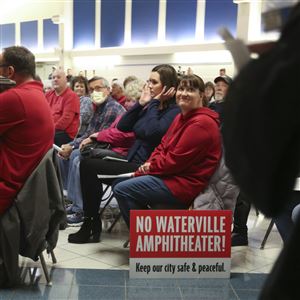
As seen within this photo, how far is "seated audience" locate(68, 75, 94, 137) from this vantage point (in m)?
4.61

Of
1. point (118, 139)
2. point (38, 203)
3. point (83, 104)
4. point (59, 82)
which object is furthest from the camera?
point (83, 104)

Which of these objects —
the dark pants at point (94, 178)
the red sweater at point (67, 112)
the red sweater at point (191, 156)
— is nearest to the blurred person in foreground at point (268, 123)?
the red sweater at point (191, 156)

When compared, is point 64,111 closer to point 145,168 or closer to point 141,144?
point 141,144

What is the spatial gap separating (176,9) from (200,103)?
7864mm

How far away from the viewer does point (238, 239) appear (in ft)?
10.8

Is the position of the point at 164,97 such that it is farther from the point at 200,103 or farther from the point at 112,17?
the point at 112,17

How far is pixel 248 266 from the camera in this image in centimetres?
286

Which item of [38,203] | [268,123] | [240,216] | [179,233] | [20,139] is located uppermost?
[268,123]

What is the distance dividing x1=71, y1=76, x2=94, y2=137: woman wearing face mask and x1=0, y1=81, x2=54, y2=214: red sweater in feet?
6.56

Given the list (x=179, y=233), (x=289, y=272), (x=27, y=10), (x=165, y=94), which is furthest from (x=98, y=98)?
(x=27, y=10)

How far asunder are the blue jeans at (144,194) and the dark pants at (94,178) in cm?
40

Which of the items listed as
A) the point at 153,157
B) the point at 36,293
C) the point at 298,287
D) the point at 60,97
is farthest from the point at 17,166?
the point at 60,97

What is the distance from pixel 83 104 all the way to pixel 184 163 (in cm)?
238

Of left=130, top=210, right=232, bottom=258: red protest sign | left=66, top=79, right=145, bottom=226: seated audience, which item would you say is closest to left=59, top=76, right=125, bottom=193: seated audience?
left=66, top=79, right=145, bottom=226: seated audience
